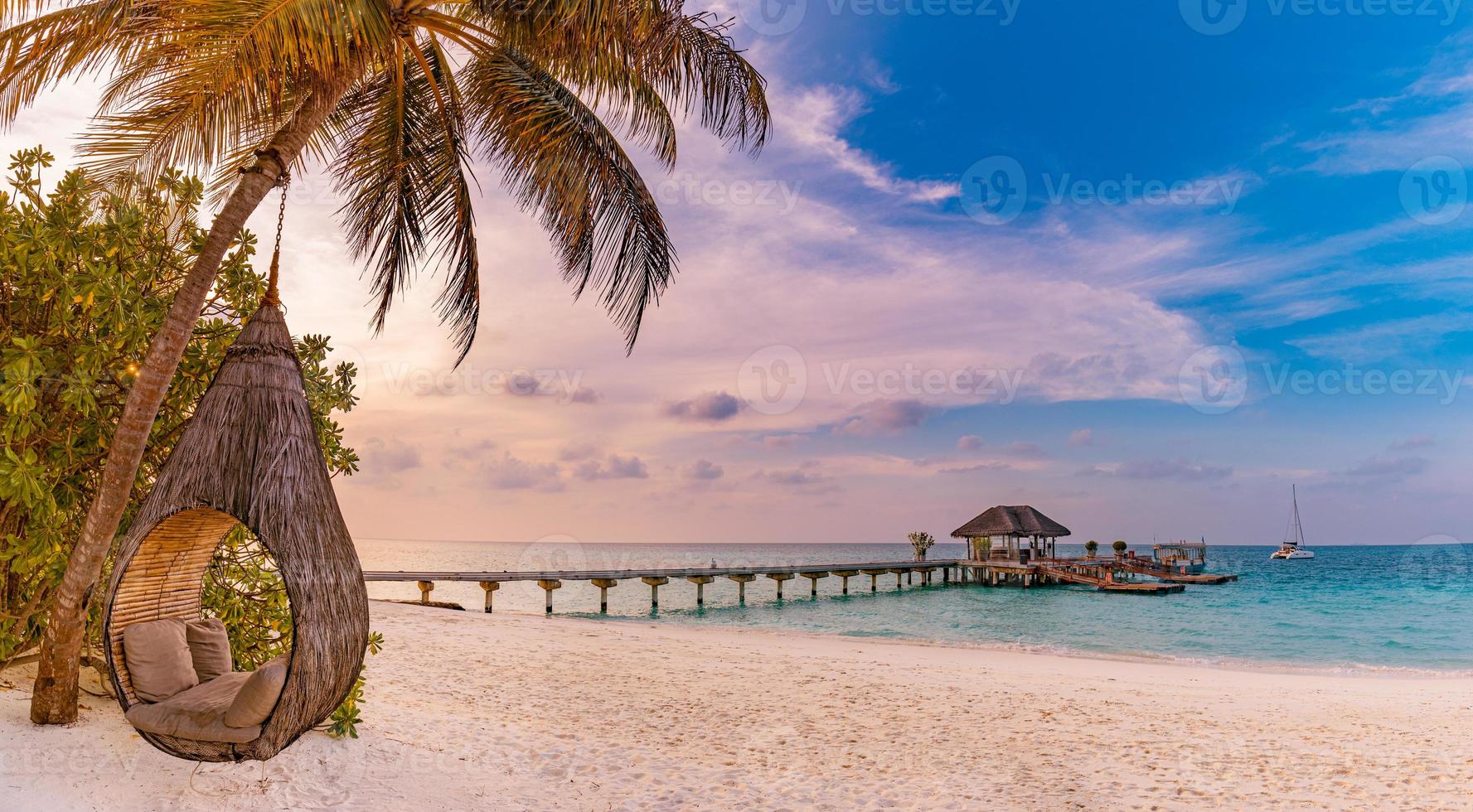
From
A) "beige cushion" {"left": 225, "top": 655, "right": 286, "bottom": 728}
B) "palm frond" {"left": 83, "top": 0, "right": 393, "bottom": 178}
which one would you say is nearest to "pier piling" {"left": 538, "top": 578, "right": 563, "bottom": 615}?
"palm frond" {"left": 83, "top": 0, "right": 393, "bottom": 178}

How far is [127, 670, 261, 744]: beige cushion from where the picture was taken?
142 inches

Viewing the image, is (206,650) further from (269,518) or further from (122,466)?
(269,518)

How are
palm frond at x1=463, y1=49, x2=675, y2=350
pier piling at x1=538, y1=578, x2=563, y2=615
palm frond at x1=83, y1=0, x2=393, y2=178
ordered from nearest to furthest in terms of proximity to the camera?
palm frond at x1=83, y1=0, x2=393, y2=178, palm frond at x1=463, y1=49, x2=675, y2=350, pier piling at x1=538, y1=578, x2=563, y2=615

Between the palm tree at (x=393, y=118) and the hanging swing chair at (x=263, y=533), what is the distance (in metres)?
0.34

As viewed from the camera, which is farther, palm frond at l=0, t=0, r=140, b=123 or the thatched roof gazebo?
the thatched roof gazebo

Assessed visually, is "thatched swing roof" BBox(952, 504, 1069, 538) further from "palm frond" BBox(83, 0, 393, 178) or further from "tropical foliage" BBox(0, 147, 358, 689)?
"palm frond" BBox(83, 0, 393, 178)

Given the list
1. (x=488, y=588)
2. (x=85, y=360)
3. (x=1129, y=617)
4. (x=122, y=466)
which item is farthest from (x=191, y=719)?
(x=1129, y=617)

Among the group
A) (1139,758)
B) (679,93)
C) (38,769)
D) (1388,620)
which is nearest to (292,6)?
(679,93)

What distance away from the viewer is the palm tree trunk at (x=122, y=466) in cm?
402

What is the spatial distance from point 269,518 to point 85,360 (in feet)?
5.17

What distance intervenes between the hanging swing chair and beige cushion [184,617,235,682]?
289 mm

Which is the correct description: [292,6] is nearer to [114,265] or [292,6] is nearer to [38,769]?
[114,265]

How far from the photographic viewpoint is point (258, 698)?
11.9 ft

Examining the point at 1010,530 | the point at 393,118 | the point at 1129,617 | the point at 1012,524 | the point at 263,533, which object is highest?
the point at 393,118
